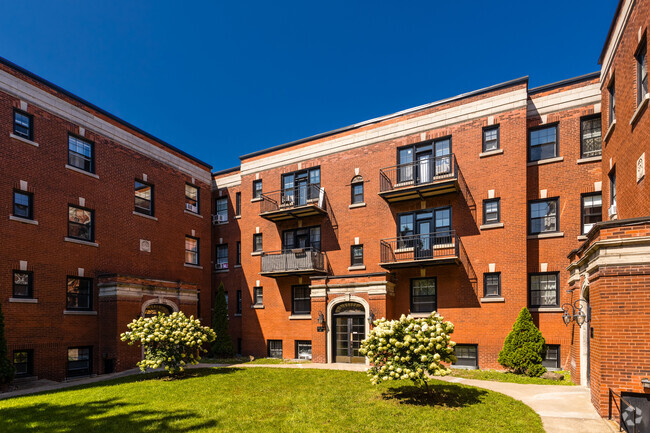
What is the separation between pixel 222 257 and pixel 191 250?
7.10 ft

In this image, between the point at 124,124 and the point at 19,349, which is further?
the point at 124,124

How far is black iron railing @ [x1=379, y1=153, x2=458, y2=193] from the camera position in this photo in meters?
18.7

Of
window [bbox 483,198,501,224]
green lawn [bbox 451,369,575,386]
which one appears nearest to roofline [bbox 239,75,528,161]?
window [bbox 483,198,501,224]

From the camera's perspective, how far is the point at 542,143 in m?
17.5

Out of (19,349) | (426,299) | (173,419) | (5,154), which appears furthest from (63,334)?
(426,299)

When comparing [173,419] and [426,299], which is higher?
[426,299]

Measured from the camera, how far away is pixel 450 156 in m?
18.7

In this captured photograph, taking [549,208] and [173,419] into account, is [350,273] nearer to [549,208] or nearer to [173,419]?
[549,208]

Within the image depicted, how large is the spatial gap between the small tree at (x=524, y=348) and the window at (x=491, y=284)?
169 centimetres

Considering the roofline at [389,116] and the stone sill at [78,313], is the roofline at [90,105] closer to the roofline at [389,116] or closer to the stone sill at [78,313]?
the roofline at [389,116]

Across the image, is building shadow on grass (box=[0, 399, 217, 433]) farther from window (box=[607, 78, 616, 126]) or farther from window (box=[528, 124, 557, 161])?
window (box=[528, 124, 557, 161])

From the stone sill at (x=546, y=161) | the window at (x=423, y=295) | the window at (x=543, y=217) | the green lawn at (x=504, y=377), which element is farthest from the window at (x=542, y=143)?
the green lawn at (x=504, y=377)

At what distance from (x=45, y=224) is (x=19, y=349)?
5084mm

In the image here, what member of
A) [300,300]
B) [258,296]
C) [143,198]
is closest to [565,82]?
[300,300]
